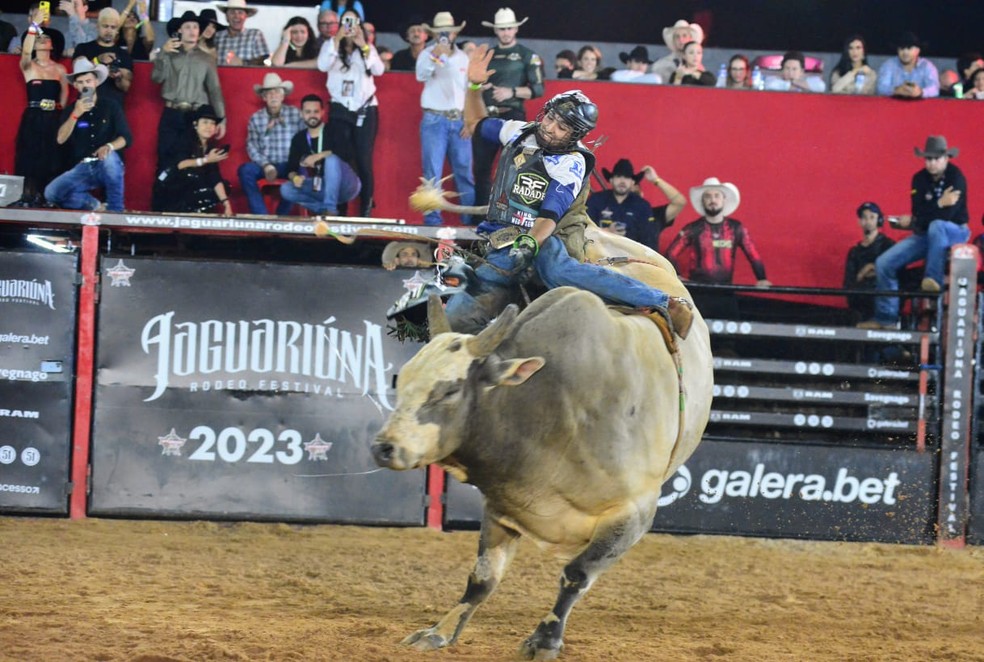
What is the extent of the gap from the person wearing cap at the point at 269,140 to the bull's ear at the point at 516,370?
22.3ft

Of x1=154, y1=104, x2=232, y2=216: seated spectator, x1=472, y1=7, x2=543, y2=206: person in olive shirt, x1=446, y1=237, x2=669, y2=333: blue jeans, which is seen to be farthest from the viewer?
x1=154, y1=104, x2=232, y2=216: seated spectator

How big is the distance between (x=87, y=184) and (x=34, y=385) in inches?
84.8

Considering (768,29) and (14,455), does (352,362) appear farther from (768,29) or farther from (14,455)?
(768,29)

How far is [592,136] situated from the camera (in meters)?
11.9

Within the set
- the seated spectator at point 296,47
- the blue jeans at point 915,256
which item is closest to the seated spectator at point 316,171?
the seated spectator at point 296,47

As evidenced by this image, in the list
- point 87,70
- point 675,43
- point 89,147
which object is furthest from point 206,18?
point 675,43

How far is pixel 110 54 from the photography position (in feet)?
37.3

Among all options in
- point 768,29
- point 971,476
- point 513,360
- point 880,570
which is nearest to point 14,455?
point 513,360

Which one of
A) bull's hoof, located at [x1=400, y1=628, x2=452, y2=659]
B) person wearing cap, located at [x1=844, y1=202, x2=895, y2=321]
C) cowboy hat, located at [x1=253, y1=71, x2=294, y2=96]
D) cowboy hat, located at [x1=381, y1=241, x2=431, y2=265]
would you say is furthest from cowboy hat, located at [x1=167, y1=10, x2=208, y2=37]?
bull's hoof, located at [x1=400, y1=628, x2=452, y2=659]

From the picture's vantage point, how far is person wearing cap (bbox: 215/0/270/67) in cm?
1227

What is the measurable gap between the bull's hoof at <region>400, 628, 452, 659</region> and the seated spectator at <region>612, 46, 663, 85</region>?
7559mm

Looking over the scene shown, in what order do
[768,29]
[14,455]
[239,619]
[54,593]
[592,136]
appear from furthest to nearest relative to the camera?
1. [768,29]
2. [592,136]
3. [14,455]
4. [54,593]
5. [239,619]

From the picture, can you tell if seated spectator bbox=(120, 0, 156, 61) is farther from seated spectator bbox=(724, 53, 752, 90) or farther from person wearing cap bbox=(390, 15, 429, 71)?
seated spectator bbox=(724, 53, 752, 90)

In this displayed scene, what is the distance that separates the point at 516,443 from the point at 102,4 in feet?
30.3
